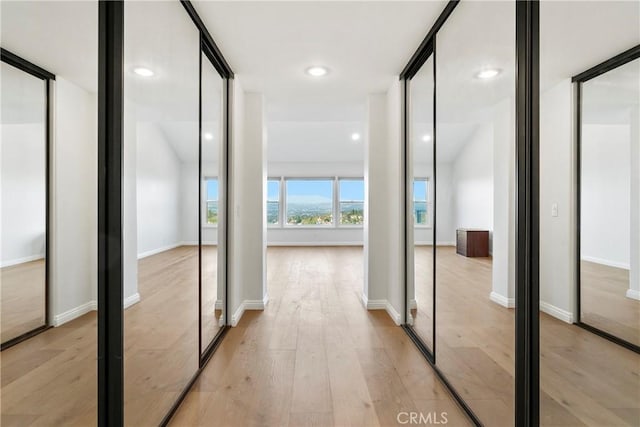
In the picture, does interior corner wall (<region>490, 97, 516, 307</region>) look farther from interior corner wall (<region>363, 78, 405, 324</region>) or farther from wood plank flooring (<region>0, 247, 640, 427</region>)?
interior corner wall (<region>363, 78, 405, 324</region>)

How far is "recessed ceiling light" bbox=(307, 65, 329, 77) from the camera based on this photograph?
298 cm

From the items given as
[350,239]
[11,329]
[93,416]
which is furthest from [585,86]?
[350,239]

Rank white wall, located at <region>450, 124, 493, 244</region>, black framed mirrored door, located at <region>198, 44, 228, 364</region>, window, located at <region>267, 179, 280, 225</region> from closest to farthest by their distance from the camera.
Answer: white wall, located at <region>450, 124, 493, 244</region> → black framed mirrored door, located at <region>198, 44, 228, 364</region> → window, located at <region>267, 179, 280, 225</region>

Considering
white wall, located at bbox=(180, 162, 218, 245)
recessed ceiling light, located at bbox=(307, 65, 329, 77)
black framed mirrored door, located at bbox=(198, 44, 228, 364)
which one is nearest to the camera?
white wall, located at bbox=(180, 162, 218, 245)

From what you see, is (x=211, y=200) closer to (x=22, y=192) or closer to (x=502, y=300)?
(x=22, y=192)

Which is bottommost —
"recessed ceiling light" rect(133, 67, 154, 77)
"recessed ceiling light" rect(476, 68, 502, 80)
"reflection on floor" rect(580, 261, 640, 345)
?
"reflection on floor" rect(580, 261, 640, 345)

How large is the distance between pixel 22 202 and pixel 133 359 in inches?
33.1

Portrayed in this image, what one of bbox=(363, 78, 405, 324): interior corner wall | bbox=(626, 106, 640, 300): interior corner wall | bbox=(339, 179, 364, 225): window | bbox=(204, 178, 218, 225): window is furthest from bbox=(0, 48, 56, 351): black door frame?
bbox=(339, 179, 364, 225): window

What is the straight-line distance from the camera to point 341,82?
131 inches

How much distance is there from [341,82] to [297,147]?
17.6 ft

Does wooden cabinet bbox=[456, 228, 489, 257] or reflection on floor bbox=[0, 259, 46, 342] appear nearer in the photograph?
reflection on floor bbox=[0, 259, 46, 342]

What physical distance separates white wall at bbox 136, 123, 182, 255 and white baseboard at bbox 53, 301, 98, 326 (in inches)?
13.7

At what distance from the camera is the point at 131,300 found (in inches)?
58.8

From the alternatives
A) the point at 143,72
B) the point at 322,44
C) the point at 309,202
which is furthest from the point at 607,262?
the point at 309,202
